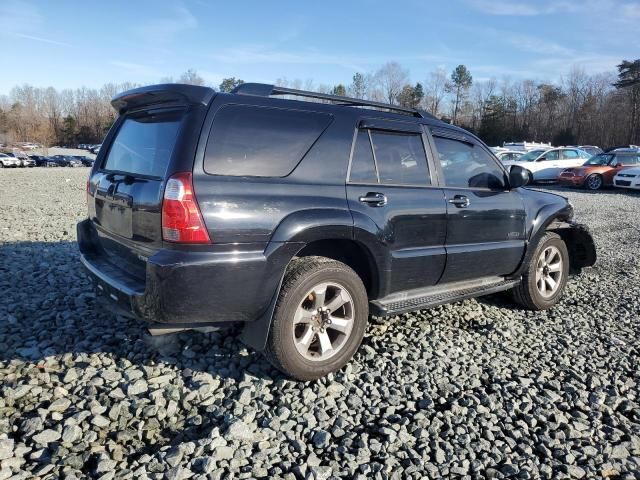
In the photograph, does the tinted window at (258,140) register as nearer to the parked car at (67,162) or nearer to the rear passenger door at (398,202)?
the rear passenger door at (398,202)

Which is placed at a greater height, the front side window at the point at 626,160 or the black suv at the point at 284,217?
the front side window at the point at 626,160

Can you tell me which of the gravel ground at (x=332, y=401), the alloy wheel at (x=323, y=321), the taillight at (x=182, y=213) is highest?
the taillight at (x=182, y=213)

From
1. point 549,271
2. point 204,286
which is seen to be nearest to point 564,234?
point 549,271

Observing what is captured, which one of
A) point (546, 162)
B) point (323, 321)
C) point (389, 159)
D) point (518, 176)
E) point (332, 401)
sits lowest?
point (332, 401)

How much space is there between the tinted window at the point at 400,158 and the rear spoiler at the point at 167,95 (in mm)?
1307

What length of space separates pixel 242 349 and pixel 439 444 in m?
1.64

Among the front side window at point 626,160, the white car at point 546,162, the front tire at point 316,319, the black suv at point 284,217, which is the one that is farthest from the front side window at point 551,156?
the front tire at point 316,319

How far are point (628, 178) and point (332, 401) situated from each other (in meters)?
19.5

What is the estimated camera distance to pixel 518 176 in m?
4.31

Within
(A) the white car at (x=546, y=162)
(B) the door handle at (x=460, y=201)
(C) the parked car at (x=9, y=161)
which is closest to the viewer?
(B) the door handle at (x=460, y=201)

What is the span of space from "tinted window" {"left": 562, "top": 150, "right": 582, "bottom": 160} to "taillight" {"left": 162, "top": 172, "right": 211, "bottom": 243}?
22753mm

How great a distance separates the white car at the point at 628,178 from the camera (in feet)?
58.4

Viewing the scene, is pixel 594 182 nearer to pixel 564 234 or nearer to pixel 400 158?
pixel 564 234

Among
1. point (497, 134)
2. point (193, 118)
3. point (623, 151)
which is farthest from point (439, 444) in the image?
point (497, 134)
